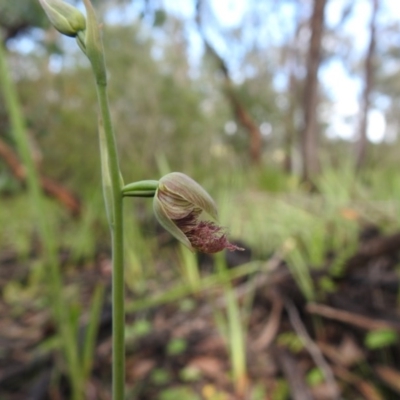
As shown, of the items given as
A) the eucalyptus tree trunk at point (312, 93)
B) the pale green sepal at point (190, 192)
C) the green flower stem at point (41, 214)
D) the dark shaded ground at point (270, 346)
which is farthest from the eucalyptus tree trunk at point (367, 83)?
the pale green sepal at point (190, 192)

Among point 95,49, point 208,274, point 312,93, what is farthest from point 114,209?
point 312,93

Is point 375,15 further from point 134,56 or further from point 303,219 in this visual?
point 303,219

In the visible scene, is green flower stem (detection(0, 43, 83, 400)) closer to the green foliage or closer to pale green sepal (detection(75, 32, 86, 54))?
pale green sepal (detection(75, 32, 86, 54))

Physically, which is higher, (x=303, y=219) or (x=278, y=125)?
(x=278, y=125)

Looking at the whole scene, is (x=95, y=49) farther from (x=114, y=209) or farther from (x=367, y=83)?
(x=367, y=83)

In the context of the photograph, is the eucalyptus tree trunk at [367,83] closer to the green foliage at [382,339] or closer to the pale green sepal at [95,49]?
the green foliage at [382,339]

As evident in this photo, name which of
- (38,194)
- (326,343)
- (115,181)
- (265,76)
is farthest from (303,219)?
(265,76)

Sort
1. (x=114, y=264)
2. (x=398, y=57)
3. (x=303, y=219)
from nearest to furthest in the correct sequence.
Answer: (x=114, y=264), (x=303, y=219), (x=398, y=57)
